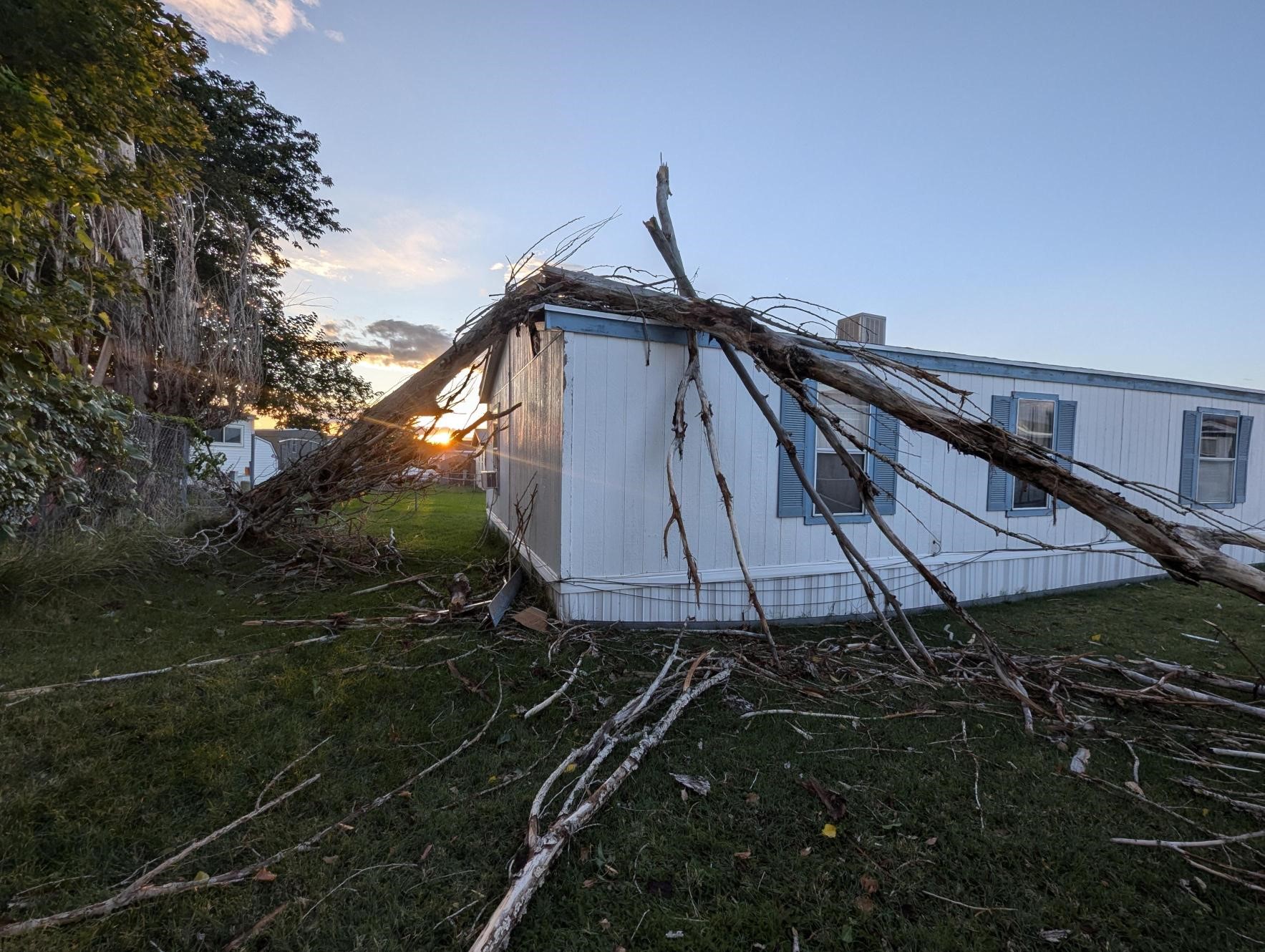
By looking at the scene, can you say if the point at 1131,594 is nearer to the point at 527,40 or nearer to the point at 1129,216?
the point at 1129,216

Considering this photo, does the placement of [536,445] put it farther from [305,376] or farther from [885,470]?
[305,376]

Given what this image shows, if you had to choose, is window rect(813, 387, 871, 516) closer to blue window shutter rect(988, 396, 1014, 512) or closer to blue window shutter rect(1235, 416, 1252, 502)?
blue window shutter rect(988, 396, 1014, 512)

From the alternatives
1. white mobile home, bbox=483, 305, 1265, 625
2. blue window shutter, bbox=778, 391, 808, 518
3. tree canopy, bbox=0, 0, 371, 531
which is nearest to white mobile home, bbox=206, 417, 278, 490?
tree canopy, bbox=0, 0, 371, 531

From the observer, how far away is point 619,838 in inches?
87.7

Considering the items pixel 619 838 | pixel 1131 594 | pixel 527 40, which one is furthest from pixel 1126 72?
pixel 619 838

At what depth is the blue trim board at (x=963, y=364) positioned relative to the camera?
475 cm

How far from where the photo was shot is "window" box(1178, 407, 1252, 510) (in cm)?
805

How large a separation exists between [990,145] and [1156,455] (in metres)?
5.36

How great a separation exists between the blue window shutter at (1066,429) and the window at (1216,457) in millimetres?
2664

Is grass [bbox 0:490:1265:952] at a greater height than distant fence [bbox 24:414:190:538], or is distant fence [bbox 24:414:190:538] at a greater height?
distant fence [bbox 24:414:190:538]

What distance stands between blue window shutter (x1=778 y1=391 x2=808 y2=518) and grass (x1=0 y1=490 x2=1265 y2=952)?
85.1 inches

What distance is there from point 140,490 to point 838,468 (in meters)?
9.58

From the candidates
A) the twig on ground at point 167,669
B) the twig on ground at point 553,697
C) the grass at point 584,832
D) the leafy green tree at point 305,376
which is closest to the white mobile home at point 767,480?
the twig on ground at point 553,697

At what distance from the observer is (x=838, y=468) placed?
5938 millimetres
